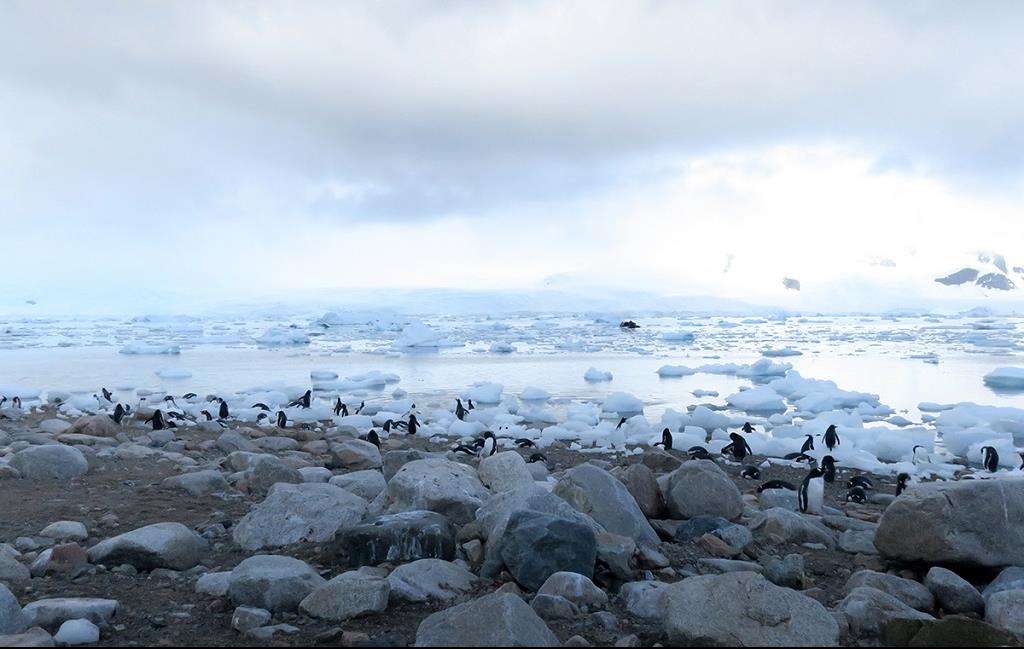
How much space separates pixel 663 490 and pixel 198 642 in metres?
2.75

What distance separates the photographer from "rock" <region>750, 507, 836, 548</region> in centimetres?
420

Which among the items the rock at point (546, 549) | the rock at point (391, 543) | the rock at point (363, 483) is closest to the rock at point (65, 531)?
the rock at point (363, 483)

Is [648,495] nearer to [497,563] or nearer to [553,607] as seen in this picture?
[497,563]

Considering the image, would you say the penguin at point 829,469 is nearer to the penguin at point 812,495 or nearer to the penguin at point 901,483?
the penguin at point 901,483

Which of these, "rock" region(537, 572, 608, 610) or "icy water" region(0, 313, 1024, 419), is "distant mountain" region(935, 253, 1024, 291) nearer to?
"icy water" region(0, 313, 1024, 419)

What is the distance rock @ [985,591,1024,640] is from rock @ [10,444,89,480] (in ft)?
17.5

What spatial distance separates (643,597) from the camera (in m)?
3.06

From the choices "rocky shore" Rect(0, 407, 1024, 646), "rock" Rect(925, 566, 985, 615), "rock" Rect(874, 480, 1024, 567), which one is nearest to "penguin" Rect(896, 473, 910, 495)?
"rocky shore" Rect(0, 407, 1024, 646)

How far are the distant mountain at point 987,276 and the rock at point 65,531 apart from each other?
259 ft

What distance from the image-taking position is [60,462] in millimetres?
5348

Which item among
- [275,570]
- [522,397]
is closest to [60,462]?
[275,570]

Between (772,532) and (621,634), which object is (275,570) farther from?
(772,532)

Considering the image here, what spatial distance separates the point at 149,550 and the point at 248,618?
924 mm

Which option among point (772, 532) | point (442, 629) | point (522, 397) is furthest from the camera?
point (522, 397)
